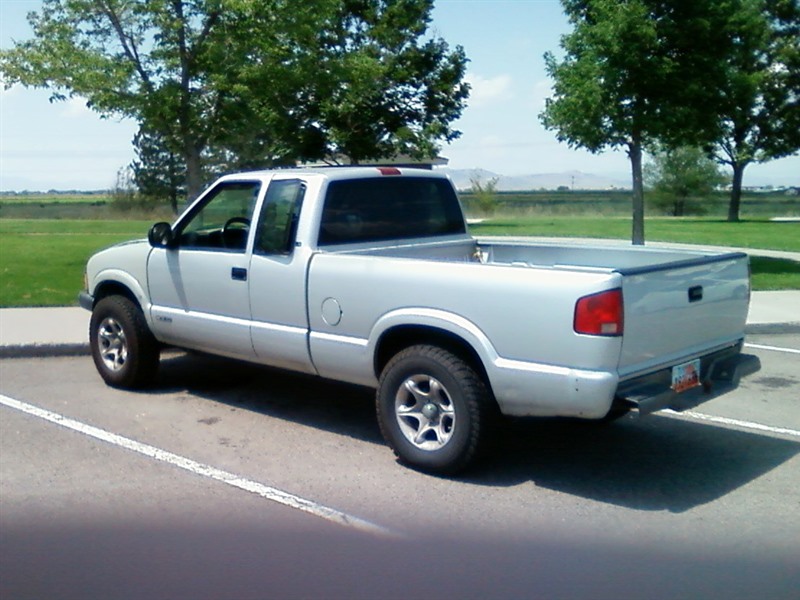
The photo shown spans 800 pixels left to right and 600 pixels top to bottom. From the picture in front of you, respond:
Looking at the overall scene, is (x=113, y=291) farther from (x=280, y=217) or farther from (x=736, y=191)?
(x=736, y=191)

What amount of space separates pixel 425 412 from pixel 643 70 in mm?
12392

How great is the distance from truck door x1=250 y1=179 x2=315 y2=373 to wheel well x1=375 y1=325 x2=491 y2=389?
628 mm

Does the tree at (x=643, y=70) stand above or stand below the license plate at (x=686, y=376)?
above

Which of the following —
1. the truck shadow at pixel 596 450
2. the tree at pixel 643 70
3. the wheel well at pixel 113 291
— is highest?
the tree at pixel 643 70

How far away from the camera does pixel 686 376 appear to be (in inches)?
242

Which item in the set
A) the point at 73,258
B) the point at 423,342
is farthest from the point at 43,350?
the point at 73,258

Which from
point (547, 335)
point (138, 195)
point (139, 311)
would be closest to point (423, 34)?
point (138, 195)

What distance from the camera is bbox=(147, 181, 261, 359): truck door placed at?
760cm

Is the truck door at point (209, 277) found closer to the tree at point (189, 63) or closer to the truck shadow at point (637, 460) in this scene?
the truck shadow at point (637, 460)

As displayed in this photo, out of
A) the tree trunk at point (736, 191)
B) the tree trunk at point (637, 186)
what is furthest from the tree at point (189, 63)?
the tree trunk at point (736, 191)

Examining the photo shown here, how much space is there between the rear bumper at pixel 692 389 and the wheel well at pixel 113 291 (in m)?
4.70

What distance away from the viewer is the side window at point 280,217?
7.23 metres

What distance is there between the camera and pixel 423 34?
1672 inches

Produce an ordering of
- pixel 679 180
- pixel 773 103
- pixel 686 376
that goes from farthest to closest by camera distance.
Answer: pixel 679 180
pixel 773 103
pixel 686 376
